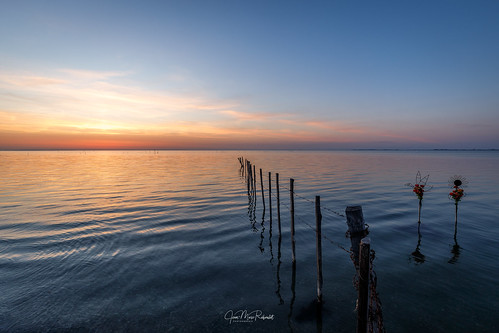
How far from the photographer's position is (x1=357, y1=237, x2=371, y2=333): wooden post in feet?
15.9

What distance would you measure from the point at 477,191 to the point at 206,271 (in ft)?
113

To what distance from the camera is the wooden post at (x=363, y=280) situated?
4859 mm

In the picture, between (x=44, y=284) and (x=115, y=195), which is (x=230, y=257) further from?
(x=115, y=195)

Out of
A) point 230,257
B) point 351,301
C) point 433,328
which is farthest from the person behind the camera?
point 230,257

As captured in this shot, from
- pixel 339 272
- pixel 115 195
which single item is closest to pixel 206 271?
pixel 339 272

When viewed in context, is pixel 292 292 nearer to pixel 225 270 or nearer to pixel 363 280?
pixel 225 270

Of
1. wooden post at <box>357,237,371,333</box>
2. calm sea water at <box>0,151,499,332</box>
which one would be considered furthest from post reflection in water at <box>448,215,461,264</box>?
wooden post at <box>357,237,371,333</box>

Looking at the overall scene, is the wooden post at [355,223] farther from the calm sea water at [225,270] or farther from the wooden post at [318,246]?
the calm sea water at [225,270]

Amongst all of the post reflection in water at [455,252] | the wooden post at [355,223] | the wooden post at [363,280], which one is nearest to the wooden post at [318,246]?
the wooden post at [355,223]

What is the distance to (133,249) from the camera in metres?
13.3

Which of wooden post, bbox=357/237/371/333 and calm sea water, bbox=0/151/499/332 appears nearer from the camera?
wooden post, bbox=357/237/371/333

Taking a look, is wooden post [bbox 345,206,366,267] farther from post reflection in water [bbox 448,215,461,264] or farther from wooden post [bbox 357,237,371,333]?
post reflection in water [bbox 448,215,461,264]

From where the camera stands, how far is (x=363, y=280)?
505cm

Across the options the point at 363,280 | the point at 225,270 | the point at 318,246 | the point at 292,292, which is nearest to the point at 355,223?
the point at 363,280
